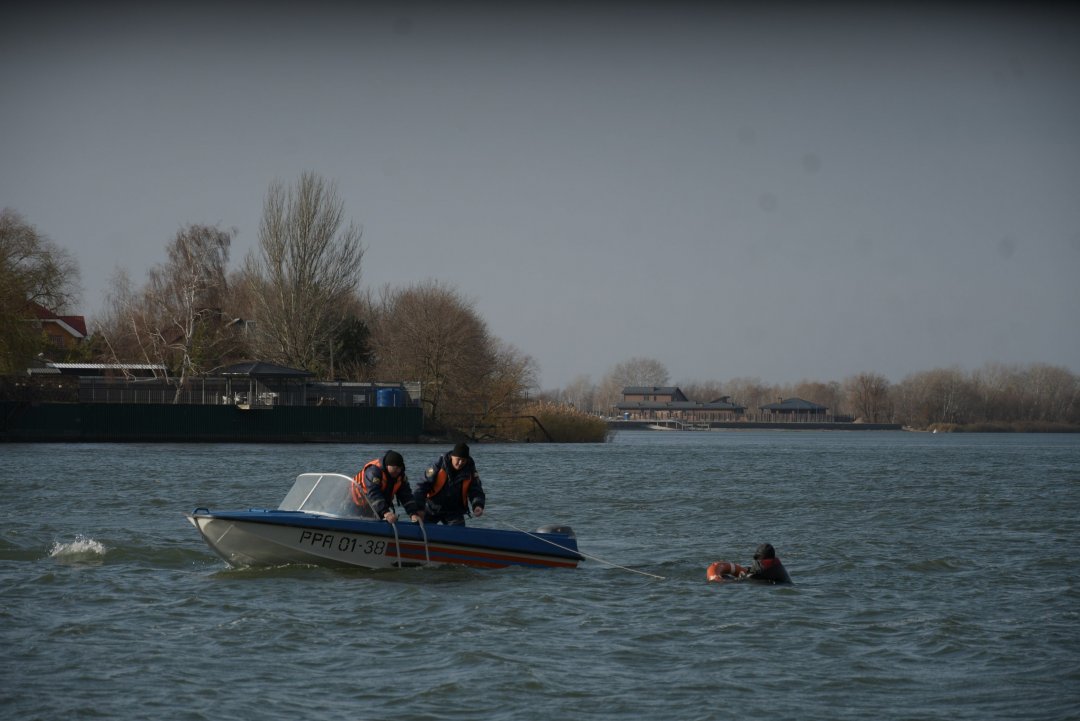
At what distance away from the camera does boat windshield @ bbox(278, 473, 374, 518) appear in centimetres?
1655

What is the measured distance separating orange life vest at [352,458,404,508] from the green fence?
48.6 meters

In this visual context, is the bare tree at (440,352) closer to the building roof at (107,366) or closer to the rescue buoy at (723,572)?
the building roof at (107,366)

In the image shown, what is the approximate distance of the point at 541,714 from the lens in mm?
10312

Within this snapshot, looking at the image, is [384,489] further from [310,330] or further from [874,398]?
[874,398]

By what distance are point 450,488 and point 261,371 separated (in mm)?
49478

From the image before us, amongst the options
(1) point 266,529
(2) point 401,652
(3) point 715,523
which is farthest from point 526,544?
(3) point 715,523

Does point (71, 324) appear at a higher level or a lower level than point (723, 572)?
higher

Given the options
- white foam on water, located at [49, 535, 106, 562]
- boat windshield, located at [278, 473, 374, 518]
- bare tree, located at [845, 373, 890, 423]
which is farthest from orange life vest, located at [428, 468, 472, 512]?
bare tree, located at [845, 373, 890, 423]

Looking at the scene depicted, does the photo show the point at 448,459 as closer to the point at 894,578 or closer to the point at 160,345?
the point at 894,578

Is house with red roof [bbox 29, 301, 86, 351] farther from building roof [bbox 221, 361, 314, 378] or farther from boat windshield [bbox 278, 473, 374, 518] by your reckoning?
boat windshield [bbox 278, 473, 374, 518]

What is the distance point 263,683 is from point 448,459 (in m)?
6.06

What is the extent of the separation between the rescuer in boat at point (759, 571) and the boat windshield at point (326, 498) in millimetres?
4920

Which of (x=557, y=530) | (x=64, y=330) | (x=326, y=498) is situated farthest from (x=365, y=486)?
(x=64, y=330)

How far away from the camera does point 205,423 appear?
64.6 metres
